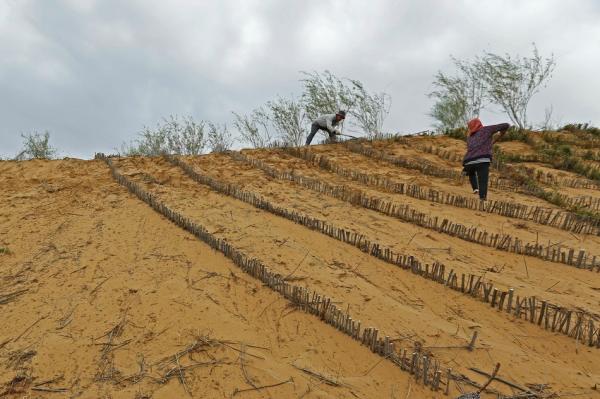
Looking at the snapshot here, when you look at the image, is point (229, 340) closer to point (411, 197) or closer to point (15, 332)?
point (15, 332)

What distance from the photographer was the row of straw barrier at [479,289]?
10.1 feet

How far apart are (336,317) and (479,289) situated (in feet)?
4.11

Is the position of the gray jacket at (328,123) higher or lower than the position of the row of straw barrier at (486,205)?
higher

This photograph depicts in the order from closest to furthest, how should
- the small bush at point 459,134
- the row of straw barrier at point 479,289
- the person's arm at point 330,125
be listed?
the row of straw barrier at point 479,289 < the person's arm at point 330,125 < the small bush at point 459,134

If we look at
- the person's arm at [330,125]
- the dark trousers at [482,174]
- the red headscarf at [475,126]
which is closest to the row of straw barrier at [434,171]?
the person's arm at [330,125]

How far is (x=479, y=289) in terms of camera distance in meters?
3.56

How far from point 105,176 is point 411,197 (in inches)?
175

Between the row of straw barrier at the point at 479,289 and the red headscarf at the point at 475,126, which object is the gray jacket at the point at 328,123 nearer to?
the red headscarf at the point at 475,126

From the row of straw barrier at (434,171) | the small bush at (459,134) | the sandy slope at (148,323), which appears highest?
the small bush at (459,134)

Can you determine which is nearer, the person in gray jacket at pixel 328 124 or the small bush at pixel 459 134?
the person in gray jacket at pixel 328 124

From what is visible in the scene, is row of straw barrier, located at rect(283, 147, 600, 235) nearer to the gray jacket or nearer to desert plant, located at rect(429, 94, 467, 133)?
the gray jacket

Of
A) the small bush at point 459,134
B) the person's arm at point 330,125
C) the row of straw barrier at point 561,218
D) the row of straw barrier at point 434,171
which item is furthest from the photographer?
the small bush at point 459,134

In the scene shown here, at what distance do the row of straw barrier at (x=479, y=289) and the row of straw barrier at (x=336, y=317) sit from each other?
0.88m

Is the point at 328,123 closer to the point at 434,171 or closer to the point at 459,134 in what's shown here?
the point at 434,171
